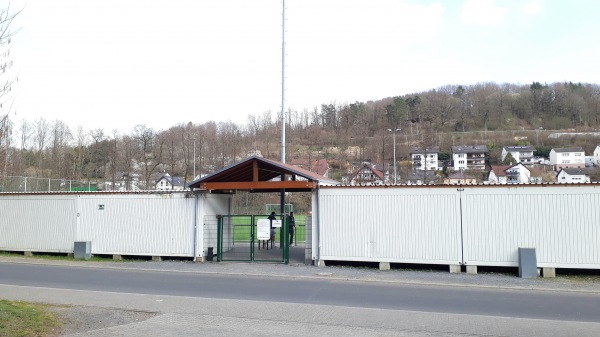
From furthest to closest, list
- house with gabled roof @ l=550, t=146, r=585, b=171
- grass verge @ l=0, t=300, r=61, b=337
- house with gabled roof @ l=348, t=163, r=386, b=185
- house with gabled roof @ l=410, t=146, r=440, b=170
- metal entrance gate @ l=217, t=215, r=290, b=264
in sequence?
house with gabled roof @ l=550, t=146, r=585, b=171, house with gabled roof @ l=410, t=146, r=440, b=170, house with gabled roof @ l=348, t=163, r=386, b=185, metal entrance gate @ l=217, t=215, r=290, b=264, grass verge @ l=0, t=300, r=61, b=337

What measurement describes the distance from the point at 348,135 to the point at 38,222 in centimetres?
6155

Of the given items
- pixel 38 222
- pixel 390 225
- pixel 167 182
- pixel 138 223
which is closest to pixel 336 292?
pixel 390 225

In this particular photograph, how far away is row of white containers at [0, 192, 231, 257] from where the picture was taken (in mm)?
21859

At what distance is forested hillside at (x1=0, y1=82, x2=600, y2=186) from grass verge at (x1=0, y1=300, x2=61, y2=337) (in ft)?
94.6

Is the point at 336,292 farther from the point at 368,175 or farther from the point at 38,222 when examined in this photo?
the point at 368,175

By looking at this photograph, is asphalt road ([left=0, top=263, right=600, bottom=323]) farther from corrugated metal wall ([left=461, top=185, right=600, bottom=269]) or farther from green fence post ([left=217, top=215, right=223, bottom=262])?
corrugated metal wall ([left=461, top=185, right=600, bottom=269])

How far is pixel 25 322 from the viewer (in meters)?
9.12

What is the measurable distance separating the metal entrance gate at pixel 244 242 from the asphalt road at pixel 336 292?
353 cm

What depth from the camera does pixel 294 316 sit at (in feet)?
35.0

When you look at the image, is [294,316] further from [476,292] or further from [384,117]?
[384,117]

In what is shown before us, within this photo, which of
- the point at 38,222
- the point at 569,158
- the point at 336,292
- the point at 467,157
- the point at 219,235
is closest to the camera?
the point at 336,292

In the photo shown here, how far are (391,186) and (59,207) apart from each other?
15.1m

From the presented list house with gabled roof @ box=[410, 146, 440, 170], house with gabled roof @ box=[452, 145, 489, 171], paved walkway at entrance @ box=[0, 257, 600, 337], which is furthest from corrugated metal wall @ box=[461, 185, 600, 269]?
house with gabled roof @ box=[452, 145, 489, 171]

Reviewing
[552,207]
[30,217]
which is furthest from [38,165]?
[552,207]
